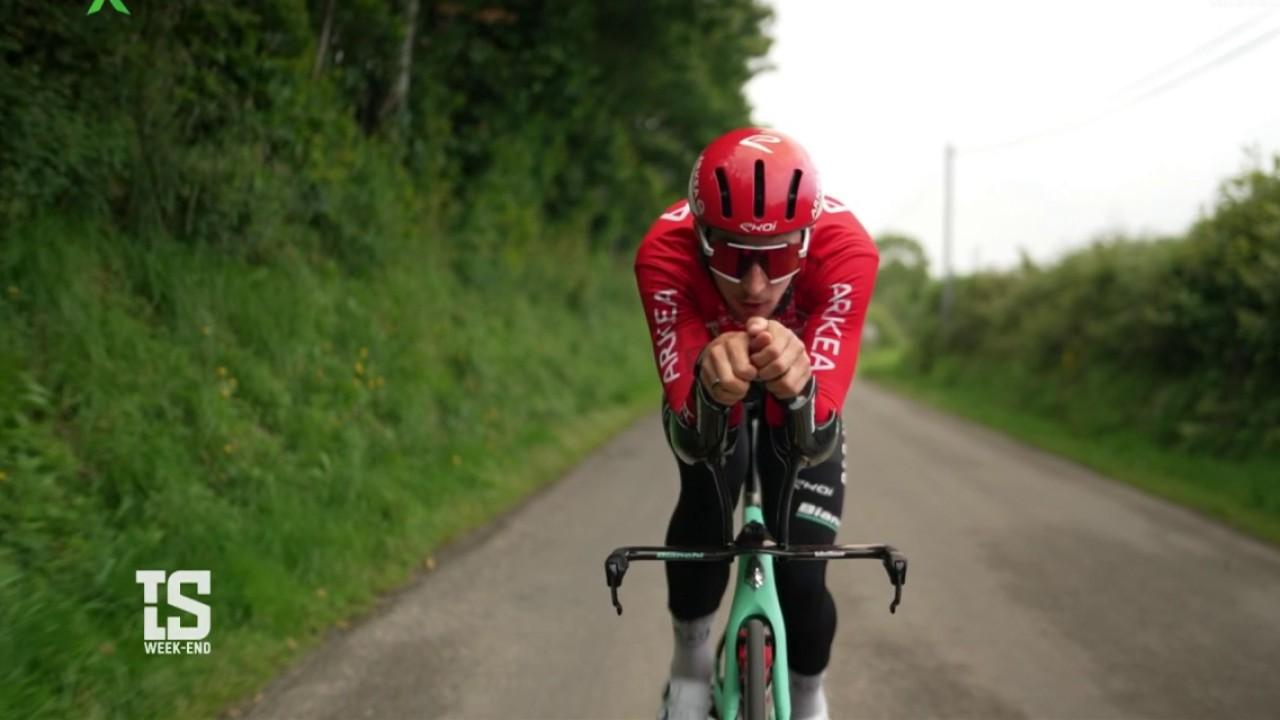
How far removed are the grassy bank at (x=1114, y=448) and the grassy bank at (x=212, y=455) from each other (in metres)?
6.00

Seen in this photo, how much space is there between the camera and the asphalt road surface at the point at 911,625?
358cm

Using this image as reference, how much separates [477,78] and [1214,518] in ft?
30.3

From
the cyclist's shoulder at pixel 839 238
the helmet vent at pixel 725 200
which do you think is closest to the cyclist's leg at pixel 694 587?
the cyclist's shoulder at pixel 839 238

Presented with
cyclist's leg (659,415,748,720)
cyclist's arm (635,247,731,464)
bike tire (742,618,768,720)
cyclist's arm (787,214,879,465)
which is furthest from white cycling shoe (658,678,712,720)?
cyclist's arm (787,214,879,465)

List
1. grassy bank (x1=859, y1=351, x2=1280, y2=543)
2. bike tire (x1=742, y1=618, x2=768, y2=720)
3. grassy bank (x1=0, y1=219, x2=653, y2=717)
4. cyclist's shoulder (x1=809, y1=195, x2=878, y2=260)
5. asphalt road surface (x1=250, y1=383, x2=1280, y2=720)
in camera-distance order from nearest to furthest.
→ bike tire (x1=742, y1=618, x2=768, y2=720) < cyclist's shoulder (x1=809, y1=195, x2=878, y2=260) < grassy bank (x1=0, y1=219, x2=653, y2=717) < asphalt road surface (x1=250, y1=383, x2=1280, y2=720) < grassy bank (x1=859, y1=351, x2=1280, y2=543)

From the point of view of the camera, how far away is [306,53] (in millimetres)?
7625

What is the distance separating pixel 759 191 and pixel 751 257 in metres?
0.19

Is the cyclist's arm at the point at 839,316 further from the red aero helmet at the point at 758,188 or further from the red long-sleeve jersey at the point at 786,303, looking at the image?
the red aero helmet at the point at 758,188

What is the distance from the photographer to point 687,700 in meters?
2.61

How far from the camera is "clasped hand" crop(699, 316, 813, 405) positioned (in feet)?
6.40

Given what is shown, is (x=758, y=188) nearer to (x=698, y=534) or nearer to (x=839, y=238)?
(x=839, y=238)

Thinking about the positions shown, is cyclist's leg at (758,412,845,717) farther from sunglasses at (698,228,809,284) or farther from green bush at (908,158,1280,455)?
green bush at (908,158,1280,455)

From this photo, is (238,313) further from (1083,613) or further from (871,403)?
(871,403)

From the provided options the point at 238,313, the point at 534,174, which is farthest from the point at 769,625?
the point at 534,174
